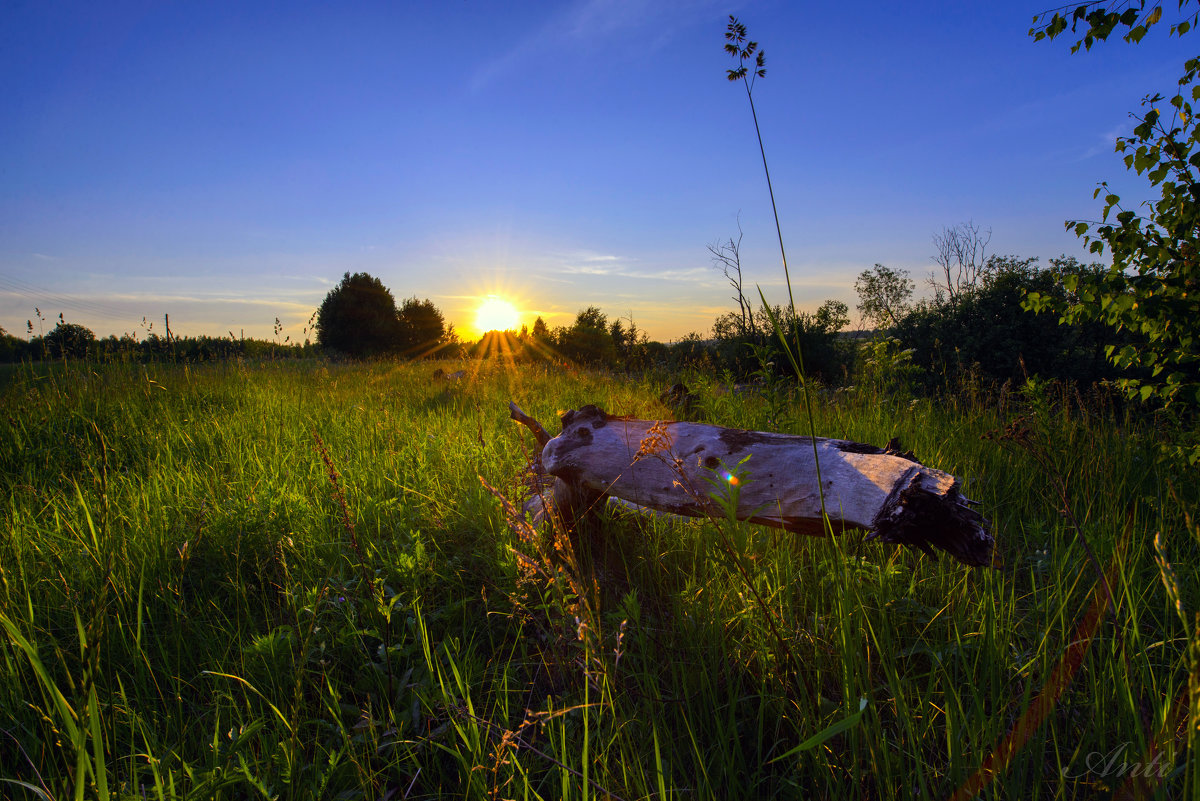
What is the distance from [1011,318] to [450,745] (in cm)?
1130

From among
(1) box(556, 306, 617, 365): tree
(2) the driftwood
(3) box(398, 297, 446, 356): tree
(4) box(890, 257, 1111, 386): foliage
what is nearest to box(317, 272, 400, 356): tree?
(3) box(398, 297, 446, 356): tree

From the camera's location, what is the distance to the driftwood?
5.35 feet

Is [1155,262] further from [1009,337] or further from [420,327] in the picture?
[420,327]

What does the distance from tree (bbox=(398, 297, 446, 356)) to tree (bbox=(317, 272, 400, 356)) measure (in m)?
0.81

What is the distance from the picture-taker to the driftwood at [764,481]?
163 centimetres

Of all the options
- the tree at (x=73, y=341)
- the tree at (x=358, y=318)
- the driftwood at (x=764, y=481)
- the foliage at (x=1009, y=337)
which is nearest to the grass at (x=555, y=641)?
the driftwood at (x=764, y=481)

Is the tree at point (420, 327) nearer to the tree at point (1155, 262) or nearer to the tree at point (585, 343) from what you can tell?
the tree at point (585, 343)

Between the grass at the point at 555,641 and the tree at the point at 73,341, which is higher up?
the tree at the point at 73,341

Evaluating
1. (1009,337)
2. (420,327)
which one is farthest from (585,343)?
(420,327)

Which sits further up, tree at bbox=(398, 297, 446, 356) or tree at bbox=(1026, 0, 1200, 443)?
tree at bbox=(398, 297, 446, 356)

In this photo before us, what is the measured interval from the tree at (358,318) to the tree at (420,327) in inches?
32.1

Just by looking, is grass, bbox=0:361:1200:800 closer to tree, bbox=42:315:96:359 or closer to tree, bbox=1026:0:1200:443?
tree, bbox=1026:0:1200:443

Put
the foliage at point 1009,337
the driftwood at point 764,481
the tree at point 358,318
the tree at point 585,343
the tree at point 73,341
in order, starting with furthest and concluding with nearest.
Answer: the tree at point 358,318
the tree at point 585,343
the foliage at point 1009,337
the tree at point 73,341
the driftwood at point 764,481

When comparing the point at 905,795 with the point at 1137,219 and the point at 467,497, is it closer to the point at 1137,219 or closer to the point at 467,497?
the point at 467,497
